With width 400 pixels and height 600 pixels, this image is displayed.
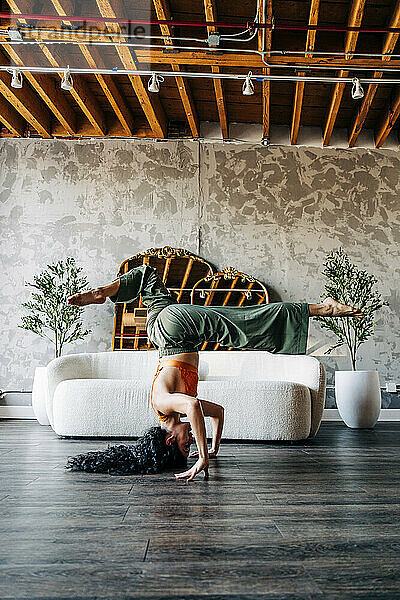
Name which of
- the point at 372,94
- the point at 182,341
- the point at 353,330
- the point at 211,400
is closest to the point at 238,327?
the point at 182,341

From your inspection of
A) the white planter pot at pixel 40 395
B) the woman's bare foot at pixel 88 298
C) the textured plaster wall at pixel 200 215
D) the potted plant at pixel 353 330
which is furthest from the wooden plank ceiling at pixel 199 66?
the white planter pot at pixel 40 395

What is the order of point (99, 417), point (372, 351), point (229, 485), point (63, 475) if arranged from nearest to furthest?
point (229, 485) < point (63, 475) < point (99, 417) < point (372, 351)

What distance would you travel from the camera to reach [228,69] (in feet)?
→ 20.3

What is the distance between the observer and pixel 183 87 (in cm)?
619

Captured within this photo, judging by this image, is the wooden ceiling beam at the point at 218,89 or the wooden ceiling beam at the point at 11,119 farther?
the wooden ceiling beam at the point at 11,119

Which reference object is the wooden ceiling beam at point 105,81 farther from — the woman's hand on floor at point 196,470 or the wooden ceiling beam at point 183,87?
the woman's hand on floor at point 196,470

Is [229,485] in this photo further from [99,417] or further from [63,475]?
[99,417]

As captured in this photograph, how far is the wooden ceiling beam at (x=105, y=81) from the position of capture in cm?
491

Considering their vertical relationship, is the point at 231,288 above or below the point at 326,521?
above

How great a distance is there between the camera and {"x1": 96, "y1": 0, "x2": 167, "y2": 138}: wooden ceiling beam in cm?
490

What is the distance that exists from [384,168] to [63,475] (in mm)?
5878

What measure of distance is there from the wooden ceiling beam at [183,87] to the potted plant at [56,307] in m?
2.16

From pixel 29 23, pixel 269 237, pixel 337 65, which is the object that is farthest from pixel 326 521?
Result: pixel 269 237

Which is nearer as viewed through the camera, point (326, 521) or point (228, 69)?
point (326, 521)
